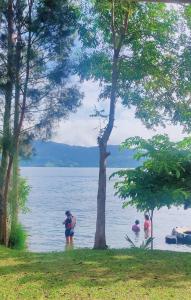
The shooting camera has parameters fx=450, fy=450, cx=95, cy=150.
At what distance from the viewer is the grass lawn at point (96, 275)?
421 inches

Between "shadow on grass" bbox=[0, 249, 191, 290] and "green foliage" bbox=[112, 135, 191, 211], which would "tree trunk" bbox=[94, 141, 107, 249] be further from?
"shadow on grass" bbox=[0, 249, 191, 290]

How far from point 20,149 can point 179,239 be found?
83.4 feet

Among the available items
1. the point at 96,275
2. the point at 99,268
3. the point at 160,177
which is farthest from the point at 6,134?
the point at 96,275

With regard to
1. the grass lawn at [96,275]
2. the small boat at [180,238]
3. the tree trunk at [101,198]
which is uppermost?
the tree trunk at [101,198]

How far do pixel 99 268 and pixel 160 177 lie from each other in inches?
241

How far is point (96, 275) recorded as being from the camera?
12.4 metres

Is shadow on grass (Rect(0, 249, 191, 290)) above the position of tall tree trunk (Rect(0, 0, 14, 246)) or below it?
below

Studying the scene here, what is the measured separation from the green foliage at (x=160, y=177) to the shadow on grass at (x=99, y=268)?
245 centimetres

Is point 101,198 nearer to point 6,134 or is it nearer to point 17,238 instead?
point 6,134

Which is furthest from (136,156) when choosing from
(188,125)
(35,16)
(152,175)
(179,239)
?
(179,239)

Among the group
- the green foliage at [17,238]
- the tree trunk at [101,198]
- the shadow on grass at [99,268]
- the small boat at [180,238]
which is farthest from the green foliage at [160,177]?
the small boat at [180,238]

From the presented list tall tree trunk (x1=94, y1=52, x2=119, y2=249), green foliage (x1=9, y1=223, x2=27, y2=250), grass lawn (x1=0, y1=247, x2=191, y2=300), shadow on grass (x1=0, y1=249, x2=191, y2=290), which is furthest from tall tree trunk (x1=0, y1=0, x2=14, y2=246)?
tall tree trunk (x1=94, y1=52, x2=119, y2=249)

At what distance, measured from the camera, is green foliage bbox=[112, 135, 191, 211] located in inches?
706

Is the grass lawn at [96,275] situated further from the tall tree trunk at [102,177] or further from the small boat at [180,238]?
the small boat at [180,238]
